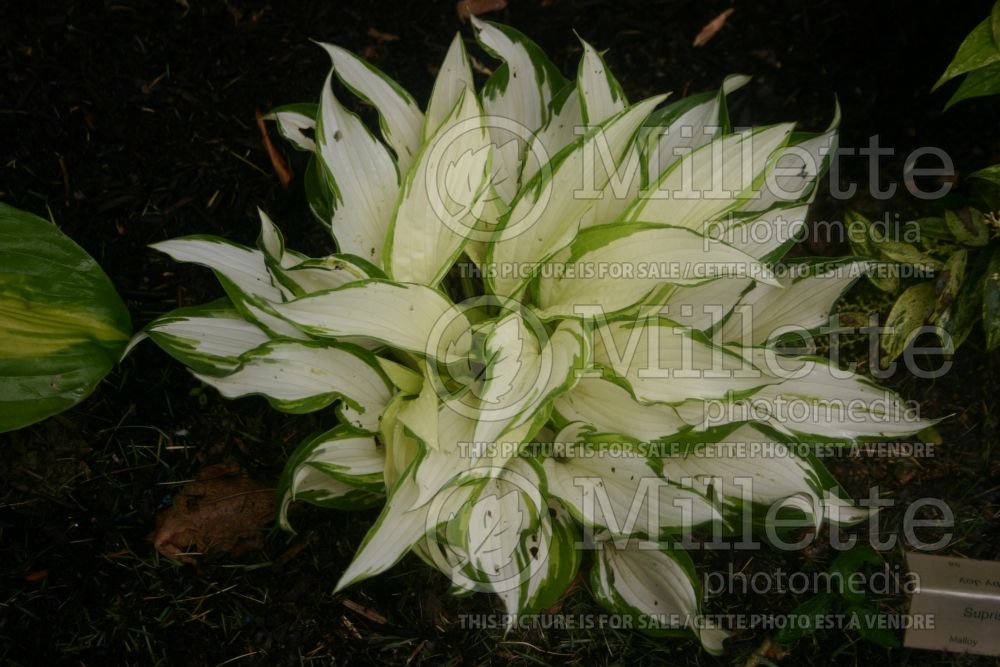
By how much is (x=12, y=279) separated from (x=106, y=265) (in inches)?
12.1

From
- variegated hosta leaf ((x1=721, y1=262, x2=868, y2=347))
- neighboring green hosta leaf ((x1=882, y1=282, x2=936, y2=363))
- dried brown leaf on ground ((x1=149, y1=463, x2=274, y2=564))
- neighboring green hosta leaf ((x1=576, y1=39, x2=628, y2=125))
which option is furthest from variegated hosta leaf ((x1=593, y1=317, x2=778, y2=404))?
dried brown leaf on ground ((x1=149, y1=463, x2=274, y2=564))

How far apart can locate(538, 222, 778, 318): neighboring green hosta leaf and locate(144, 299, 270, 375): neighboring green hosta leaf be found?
1.45ft

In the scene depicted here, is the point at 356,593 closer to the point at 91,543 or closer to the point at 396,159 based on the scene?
the point at 91,543

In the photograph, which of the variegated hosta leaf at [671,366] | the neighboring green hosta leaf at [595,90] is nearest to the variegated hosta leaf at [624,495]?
the variegated hosta leaf at [671,366]

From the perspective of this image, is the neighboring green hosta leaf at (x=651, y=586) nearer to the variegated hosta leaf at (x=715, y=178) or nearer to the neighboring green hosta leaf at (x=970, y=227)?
the variegated hosta leaf at (x=715, y=178)

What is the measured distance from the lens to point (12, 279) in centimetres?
125

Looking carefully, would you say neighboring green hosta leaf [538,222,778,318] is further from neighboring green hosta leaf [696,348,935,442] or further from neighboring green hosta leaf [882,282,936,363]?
neighboring green hosta leaf [882,282,936,363]

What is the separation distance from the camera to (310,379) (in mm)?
1050

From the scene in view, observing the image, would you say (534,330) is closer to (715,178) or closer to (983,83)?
(715,178)

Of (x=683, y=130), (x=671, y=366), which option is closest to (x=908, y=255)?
(x=683, y=130)

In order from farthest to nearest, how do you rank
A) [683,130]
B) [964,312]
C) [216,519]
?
[216,519]
[964,312]
[683,130]

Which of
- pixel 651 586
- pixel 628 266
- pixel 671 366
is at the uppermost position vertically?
pixel 628 266

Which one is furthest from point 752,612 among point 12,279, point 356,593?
point 12,279

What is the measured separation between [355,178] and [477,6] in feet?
2.29
